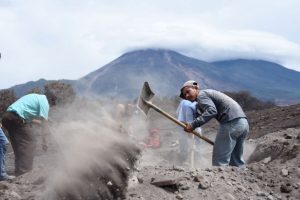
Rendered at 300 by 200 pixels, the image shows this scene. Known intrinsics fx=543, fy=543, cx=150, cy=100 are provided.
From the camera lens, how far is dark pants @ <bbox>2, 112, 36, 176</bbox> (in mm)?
8586

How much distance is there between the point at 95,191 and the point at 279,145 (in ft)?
15.0

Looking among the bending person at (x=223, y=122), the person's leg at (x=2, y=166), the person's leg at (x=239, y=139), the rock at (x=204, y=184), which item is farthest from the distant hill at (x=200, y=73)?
the rock at (x=204, y=184)

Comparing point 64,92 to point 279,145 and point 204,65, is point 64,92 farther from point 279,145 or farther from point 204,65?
point 204,65

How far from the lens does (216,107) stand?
7.67m

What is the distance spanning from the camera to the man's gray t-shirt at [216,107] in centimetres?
745

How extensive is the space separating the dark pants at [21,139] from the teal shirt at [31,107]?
0.10 metres

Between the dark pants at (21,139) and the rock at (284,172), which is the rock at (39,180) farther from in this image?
the rock at (284,172)

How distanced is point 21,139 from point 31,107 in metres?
0.55

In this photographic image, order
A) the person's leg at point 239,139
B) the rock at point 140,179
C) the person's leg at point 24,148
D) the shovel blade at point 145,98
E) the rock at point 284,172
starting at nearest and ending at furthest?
the rock at point 140,179
the rock at point 284,172
the person's leg at point 239,139
the shovel blade at point 145,98
the person's leg at point 24,148

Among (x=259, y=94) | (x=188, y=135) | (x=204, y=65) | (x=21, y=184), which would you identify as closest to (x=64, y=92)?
(x=188, y=135)

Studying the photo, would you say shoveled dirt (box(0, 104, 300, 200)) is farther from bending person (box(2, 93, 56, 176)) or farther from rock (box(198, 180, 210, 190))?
bending person (box(2, 93, 56, 176))

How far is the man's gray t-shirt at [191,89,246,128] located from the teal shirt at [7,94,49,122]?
8.06 feet

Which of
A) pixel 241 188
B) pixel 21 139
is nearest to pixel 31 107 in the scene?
pixel 21 139

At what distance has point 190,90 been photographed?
7.48 m
